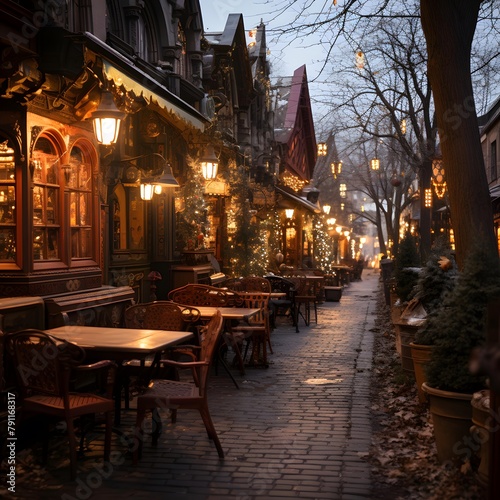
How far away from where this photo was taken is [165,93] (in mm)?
10945

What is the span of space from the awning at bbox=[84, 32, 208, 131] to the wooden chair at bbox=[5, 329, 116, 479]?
11.7ft

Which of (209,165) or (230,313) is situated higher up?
(209,165)

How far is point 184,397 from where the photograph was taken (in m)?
6.81

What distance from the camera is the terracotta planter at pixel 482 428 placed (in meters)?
5.42

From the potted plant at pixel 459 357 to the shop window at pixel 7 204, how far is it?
4852 millimetres

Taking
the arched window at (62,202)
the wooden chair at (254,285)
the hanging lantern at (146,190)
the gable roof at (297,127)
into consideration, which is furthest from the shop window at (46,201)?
the gable roof at (297,127)

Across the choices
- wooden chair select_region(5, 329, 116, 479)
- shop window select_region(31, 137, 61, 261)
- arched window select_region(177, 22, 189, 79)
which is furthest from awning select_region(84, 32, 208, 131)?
arched window select_region(177, 22, 189, 79)

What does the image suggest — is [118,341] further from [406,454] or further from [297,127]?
[297,127]

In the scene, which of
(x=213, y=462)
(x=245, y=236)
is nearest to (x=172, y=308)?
(x=213, y=462)

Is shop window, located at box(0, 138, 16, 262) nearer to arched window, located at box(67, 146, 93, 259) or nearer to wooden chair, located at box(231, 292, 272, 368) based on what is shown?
arched window, located at box(67, 146, 93, 259)

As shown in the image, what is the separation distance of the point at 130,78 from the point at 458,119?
4.21 m

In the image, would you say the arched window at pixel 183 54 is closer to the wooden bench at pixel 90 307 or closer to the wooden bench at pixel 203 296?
the wooden bench at pixel 203 296

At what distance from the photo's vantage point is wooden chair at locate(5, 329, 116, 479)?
6148 mm

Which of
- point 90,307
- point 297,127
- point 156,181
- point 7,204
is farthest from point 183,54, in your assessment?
point 297,127
